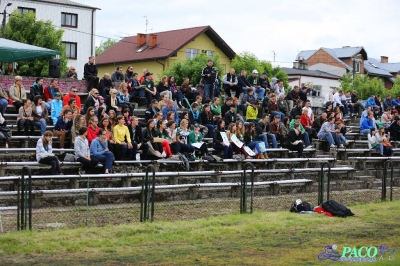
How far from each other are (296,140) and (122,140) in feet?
27.5

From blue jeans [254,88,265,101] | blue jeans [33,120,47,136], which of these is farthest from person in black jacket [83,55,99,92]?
blue jeans [254,88,265,101]

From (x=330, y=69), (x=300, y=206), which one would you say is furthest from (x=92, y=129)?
(x=330, y=69)

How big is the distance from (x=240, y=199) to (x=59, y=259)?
696cm

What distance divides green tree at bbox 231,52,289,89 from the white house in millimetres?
15269

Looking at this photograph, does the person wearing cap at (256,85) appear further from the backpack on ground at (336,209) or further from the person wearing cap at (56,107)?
the backpack on ground at (336,209)

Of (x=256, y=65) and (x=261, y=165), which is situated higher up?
(x=256, y=65)

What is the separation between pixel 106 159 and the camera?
18.9 metres

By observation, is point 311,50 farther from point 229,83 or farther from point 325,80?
point 229,83

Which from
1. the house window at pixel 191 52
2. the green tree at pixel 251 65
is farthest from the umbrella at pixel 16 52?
the house window at pixel 191 52

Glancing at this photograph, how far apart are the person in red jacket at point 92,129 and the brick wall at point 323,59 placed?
274ft

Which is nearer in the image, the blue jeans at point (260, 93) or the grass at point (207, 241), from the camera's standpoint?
the grass at point (207, 241)

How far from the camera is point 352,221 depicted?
18.0 meters

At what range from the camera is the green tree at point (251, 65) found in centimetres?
7162

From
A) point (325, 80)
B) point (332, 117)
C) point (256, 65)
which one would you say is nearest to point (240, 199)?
point (332, 117)
